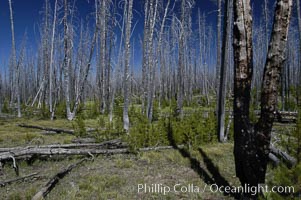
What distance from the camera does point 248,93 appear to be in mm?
3562

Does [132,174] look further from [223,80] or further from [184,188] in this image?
[223,80]

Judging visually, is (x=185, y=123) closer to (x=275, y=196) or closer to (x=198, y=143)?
(x=198, y=143)

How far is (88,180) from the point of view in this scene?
18.2 feet

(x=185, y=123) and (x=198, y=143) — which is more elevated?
(x=185, y=123)

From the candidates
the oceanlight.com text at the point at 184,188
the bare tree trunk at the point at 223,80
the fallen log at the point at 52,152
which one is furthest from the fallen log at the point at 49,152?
the bare tree trunk at the point at 223,80

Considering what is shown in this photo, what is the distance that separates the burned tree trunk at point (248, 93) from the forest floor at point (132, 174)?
4.69ft

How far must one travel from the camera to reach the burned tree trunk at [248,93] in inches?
126

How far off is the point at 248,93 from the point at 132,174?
11.9ft

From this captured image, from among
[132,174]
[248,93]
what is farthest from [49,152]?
[248,93]

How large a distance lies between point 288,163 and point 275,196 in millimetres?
1812

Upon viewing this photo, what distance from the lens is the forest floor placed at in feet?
15.9

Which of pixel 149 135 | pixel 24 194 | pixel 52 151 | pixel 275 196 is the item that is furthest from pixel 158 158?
pixel 275 196

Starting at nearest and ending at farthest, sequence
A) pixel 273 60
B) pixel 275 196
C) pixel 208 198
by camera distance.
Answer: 1. pixel 275 196
2. pixel 273 60
3. pixel 208 198

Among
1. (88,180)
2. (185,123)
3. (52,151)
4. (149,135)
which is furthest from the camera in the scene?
(185,123)
